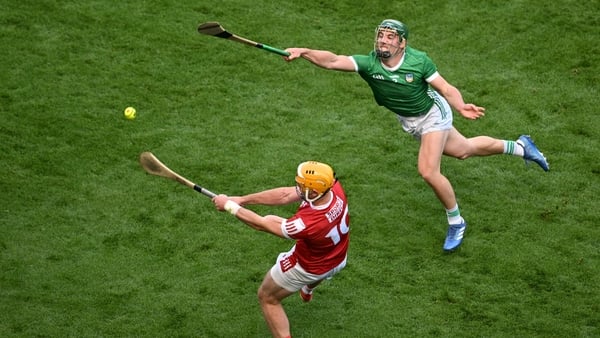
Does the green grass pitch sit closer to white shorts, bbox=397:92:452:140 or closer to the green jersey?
white shorts, bbox=397:92:452:140

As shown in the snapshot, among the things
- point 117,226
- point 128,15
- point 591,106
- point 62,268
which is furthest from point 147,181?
point 591,106

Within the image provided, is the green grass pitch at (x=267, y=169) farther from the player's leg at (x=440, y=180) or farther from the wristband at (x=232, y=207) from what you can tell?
the wristband at (x=232, y=207)

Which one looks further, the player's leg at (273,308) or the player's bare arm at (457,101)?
the player's bare arm at (457,101)

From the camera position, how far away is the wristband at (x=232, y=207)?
8.23 meters

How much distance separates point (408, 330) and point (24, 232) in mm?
4173

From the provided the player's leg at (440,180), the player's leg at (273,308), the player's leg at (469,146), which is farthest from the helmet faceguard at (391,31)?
the player's leg at (273,308)

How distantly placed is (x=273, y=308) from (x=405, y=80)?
287 cm

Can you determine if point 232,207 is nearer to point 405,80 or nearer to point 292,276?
point 292,276

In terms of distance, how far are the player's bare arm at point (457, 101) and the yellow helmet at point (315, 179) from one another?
216cm

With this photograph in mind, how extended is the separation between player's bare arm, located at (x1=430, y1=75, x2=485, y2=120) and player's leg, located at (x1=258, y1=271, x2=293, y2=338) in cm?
259

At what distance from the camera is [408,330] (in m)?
9.00

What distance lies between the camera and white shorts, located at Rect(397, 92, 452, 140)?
33.1ft

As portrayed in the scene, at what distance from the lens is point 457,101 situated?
383 inches

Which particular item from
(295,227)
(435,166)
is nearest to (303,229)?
(295,227)
